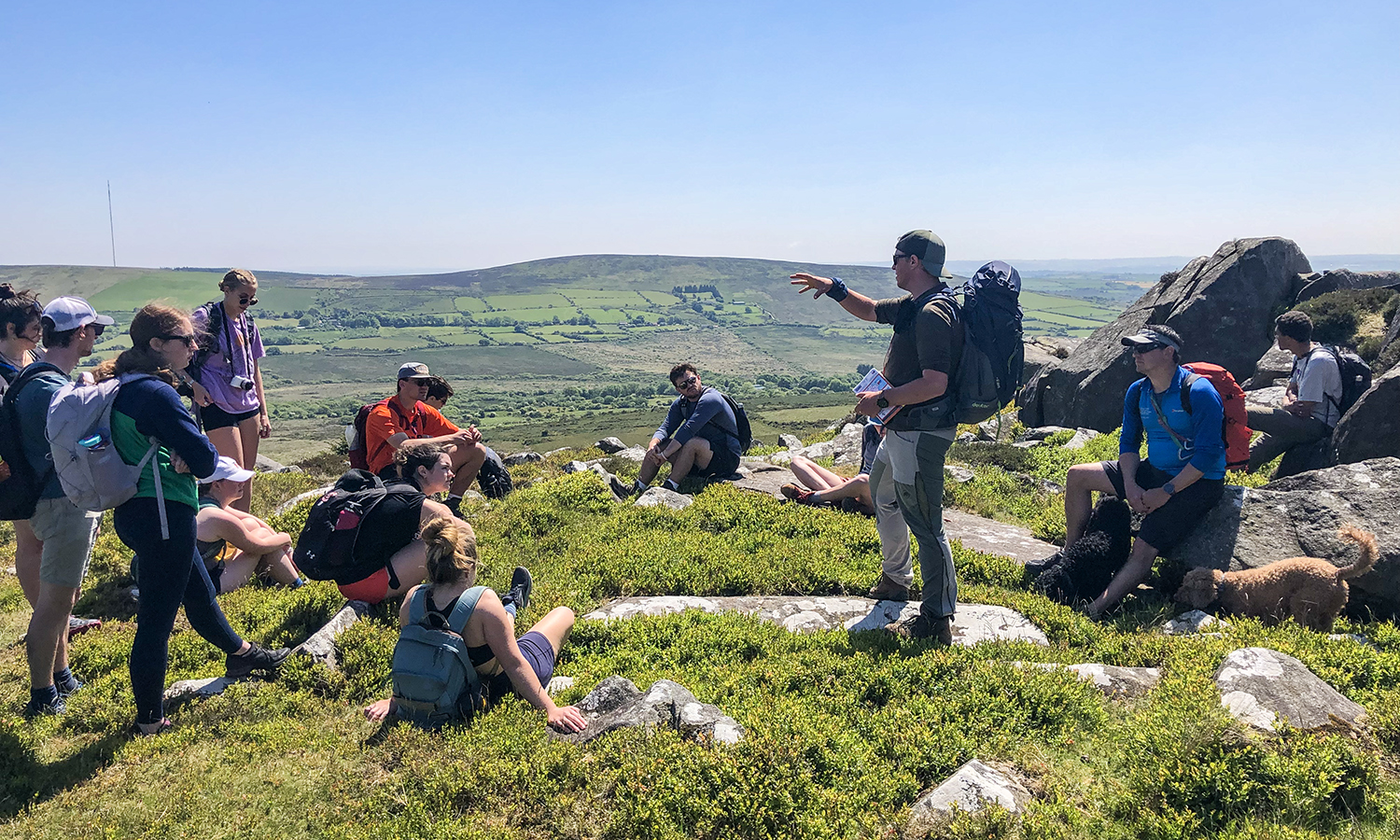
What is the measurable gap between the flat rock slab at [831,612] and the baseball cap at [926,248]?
3.50 m

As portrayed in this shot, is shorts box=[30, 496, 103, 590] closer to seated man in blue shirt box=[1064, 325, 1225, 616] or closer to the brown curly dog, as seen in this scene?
seated man in blue shirt box=[1064, 325, 1225, 616]

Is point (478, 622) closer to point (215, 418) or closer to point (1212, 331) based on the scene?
point (215, 418)

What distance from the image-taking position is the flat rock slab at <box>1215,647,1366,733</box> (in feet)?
15.7

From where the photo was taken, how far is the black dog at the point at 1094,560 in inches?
333

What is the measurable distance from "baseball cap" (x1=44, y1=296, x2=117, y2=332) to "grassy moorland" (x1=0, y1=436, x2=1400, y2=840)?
334 centimetres

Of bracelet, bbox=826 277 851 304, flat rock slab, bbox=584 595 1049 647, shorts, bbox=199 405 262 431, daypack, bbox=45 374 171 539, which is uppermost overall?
bracelet, bbox=826 277 851 304

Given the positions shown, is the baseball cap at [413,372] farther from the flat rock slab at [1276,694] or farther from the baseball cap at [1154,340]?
Result: the flat rock slab at [1276,694]

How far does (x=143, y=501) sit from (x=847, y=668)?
233 inches

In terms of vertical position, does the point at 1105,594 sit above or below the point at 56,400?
below

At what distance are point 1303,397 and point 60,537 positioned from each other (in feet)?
52.5

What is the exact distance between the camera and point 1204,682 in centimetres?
535

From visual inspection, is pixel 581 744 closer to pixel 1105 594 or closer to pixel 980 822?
pixel 980 822

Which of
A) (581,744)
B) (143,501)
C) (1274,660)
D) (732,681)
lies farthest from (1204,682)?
(143,501)

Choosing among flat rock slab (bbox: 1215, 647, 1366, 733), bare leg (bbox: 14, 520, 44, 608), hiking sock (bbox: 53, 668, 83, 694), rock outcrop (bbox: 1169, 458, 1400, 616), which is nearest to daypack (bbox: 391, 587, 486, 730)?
hiking sock (bbox: 53, 668, 83, 694)
